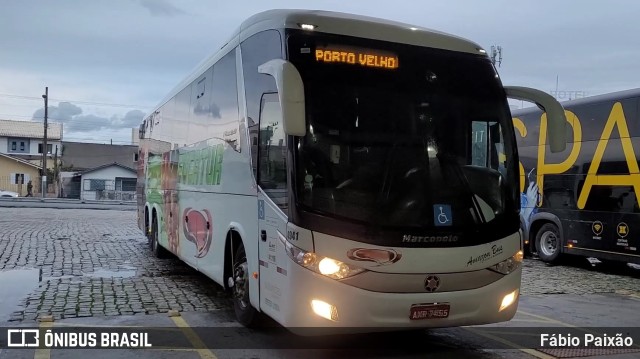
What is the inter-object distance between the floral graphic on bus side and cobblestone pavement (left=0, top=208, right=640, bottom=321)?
2.43ft

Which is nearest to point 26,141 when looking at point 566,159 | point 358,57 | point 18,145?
point 18,145

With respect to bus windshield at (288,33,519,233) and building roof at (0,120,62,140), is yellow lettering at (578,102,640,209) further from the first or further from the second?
building roof at (0,120,62,140)

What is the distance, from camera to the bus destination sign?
5.19 meters

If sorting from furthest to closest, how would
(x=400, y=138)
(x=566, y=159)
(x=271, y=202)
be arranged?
(x=566, y=159) → (x=271, y=202) → (x=400, y=138)

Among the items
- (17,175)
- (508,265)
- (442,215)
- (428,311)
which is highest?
(17,175)

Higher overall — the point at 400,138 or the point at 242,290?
the point at 400,138

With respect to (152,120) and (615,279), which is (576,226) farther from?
(152,120)

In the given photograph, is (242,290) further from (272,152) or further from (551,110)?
(551,110)

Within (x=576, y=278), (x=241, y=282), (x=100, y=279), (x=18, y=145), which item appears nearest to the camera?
(x=241, y=282)

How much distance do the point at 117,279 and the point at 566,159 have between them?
987 centimetres

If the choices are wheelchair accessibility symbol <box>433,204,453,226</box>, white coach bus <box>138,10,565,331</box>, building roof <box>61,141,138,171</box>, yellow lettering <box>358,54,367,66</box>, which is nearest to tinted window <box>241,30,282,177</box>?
white coach bus <box>138,10,565,331</box>

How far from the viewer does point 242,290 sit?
6.49 metres

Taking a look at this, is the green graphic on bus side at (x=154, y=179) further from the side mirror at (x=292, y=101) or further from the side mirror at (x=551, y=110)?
the side mirror at (x=551, y=110)

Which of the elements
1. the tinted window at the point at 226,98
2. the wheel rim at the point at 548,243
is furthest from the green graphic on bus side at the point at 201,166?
the wheel rim at the point at 548,243
